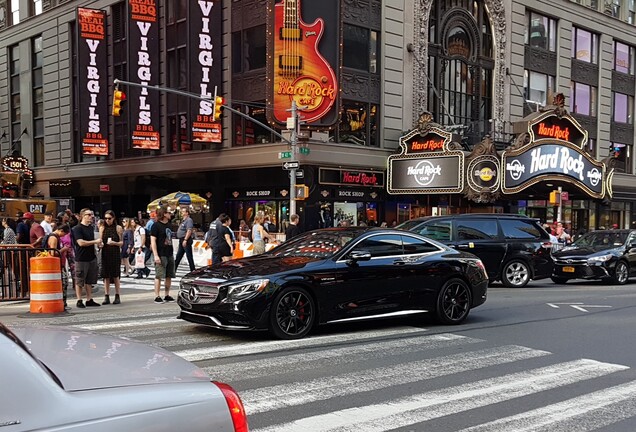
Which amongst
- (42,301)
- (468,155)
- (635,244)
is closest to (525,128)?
(468,155)

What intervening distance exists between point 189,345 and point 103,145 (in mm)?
28840

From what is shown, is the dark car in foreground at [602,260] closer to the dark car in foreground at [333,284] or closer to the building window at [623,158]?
the dark car in foreground at [333,284]

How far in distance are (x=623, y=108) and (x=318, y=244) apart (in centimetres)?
4224

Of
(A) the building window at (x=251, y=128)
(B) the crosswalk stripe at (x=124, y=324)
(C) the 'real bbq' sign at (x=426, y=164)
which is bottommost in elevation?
(B) the crosswalk stripe at (x=124, y=324)

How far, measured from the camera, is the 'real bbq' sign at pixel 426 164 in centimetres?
2746

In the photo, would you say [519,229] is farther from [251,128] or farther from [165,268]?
[251,128]

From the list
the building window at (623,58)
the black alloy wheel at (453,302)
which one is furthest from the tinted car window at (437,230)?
the building window at (623,58)

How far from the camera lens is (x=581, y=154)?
28.1 metres

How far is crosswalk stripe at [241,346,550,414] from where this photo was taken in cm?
552

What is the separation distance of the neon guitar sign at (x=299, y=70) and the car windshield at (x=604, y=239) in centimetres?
1273

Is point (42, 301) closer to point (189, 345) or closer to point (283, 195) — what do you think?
point (189, 345)

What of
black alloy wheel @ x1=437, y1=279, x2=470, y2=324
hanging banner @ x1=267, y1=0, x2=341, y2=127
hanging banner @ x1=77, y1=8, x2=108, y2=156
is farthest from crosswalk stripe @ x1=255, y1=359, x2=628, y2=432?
hanging banner @ x1=77, y1=8, x2=108, y2=156

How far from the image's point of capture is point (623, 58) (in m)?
44.0

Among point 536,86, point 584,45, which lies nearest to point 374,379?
point 536,86
